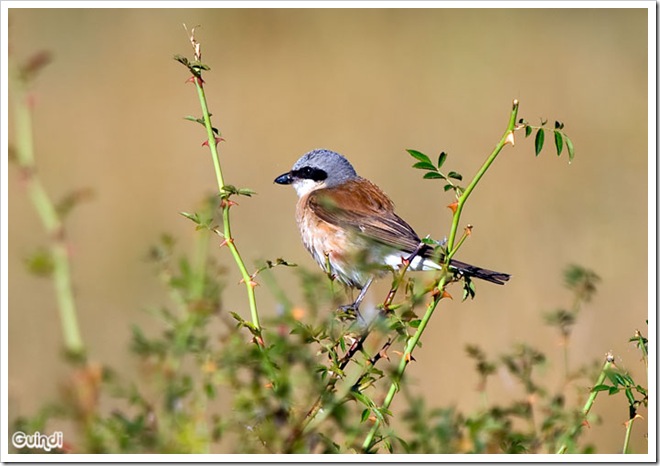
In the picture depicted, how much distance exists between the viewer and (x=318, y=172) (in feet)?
14.3

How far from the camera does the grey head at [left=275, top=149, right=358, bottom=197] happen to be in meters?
4.33

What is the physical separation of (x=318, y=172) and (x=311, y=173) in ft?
0.11

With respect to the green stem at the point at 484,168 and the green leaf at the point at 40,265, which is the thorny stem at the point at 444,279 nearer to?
the green stem at the point at 484,168

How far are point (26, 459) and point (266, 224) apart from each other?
4.36m

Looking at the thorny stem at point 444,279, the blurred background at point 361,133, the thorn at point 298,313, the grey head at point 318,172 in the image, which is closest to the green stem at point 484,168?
the thorny stem at point 444,279

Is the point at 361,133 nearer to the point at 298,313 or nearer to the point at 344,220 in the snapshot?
the point at 344,220

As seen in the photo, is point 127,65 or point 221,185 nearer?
point 221,185

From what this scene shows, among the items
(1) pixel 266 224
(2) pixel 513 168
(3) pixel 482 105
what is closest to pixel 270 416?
(1) pixel 266 224

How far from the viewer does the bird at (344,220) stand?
3812mm

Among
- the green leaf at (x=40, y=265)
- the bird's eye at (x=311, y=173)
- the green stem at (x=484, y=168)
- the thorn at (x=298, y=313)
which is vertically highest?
the bird's eye at (x=311, y=173)

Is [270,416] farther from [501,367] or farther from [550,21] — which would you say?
[550,21]

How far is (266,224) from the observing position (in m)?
6.43

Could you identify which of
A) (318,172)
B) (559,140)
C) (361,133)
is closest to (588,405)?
(559,140)

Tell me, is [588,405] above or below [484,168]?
below
